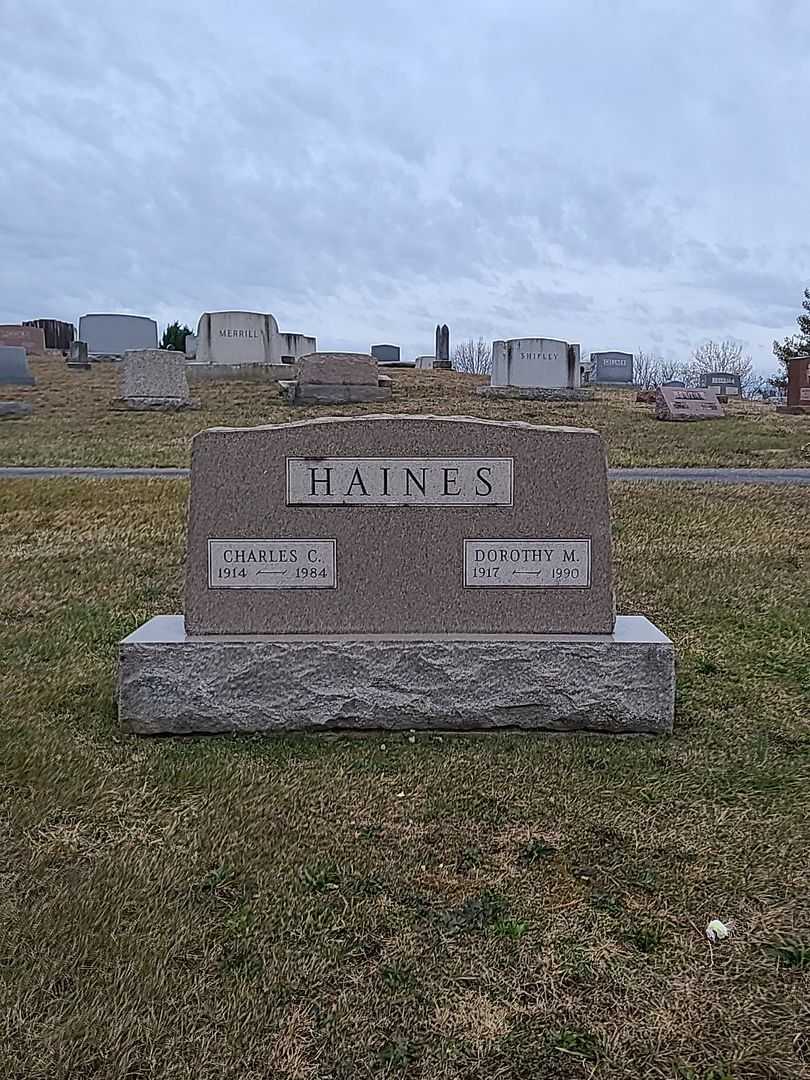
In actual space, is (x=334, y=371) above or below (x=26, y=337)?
below

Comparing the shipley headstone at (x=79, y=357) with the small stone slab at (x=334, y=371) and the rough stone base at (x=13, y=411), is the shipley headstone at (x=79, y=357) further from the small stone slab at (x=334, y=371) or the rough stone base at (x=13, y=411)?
the small stone slab at (x=334, y=371)

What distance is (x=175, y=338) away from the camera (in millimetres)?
34688

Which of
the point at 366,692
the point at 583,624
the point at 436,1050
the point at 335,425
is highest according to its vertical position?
the point at 335,425

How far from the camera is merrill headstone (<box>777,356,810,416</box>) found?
63.0 ft

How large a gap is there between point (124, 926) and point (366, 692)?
56.9 inches

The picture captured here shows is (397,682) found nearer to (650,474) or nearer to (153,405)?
(650,474)

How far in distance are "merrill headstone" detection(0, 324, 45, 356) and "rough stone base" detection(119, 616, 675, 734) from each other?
31.3 m

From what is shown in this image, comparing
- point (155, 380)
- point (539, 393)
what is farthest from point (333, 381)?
point (539, 393)

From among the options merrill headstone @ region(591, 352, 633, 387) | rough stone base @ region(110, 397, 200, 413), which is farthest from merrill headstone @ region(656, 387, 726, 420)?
merrill headstone @ region(591, 352, 633, 387)

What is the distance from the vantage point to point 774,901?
247 cm

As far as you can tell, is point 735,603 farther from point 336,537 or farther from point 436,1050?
point 436,1050

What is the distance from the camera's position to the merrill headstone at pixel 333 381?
54.0 ft

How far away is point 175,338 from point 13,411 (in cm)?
1993

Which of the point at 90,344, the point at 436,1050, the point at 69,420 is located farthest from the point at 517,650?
the point at 90,344
